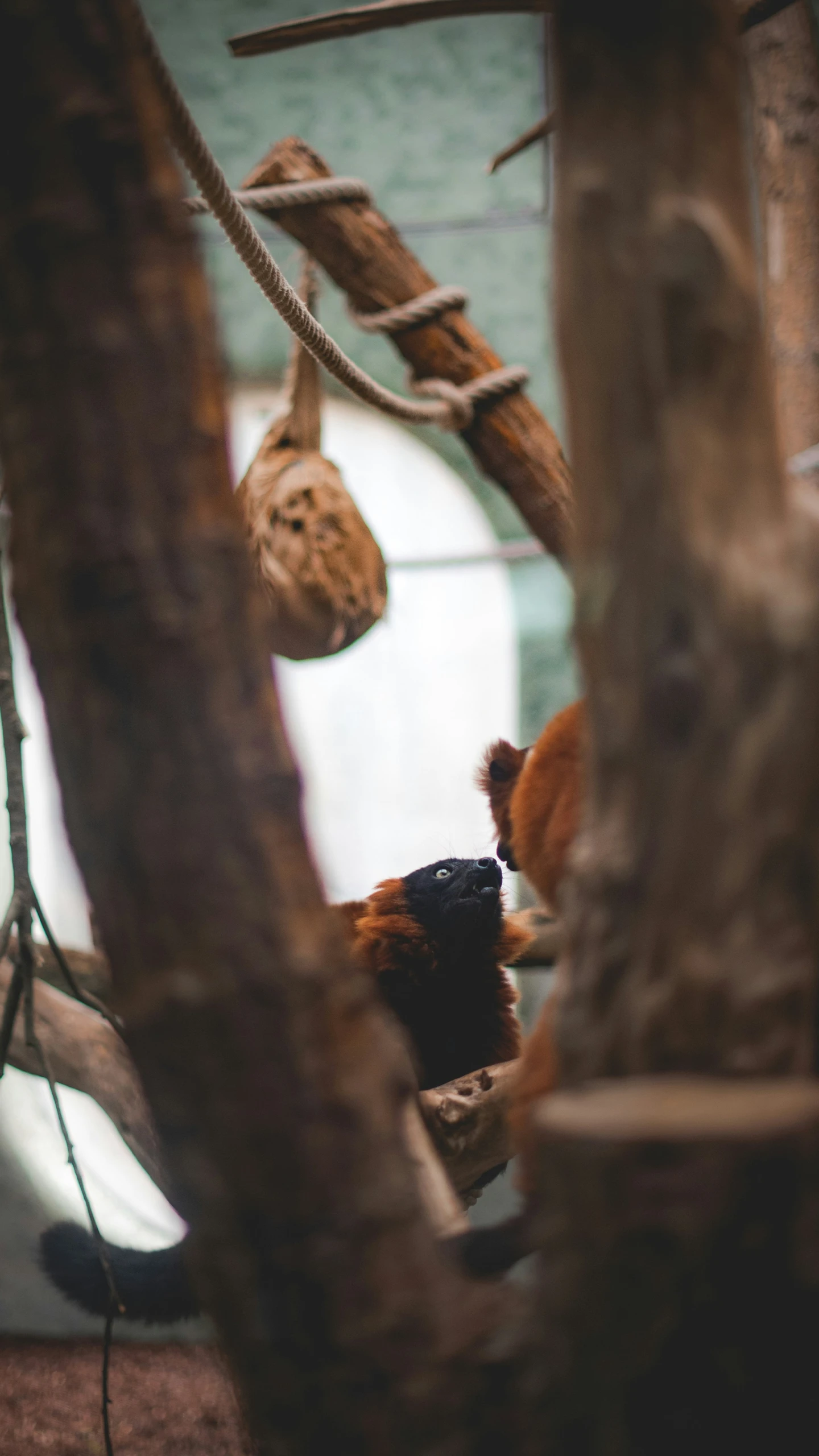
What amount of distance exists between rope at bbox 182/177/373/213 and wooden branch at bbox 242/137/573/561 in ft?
0.16

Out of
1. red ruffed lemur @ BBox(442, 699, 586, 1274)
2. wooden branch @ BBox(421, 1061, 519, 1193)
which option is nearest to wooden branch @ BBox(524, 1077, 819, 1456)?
red ruffed lemur @ BBox(442, 699, 586, 1274)

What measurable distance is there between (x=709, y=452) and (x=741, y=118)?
160 millimetres

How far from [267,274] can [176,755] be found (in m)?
0.74

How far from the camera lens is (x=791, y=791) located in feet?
1.39

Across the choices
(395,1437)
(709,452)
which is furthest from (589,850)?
(395,1437)

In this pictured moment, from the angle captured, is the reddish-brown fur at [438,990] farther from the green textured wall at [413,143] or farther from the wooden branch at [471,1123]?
the green textured wall at [413,143]

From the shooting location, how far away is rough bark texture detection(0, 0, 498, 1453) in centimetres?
45

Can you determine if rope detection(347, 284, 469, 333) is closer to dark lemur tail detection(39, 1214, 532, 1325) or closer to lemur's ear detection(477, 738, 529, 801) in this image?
lemur's ear detection(477, 738, 529, 801)

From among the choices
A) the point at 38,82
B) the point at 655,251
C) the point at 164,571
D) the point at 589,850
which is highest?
the point at 38,82

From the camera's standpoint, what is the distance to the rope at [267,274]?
62 cm

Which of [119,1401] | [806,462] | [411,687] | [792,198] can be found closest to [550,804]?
[806,462]

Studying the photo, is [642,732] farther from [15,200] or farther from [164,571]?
[15,200]

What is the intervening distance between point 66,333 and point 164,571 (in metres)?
0.12

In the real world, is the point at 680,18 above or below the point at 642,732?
above
